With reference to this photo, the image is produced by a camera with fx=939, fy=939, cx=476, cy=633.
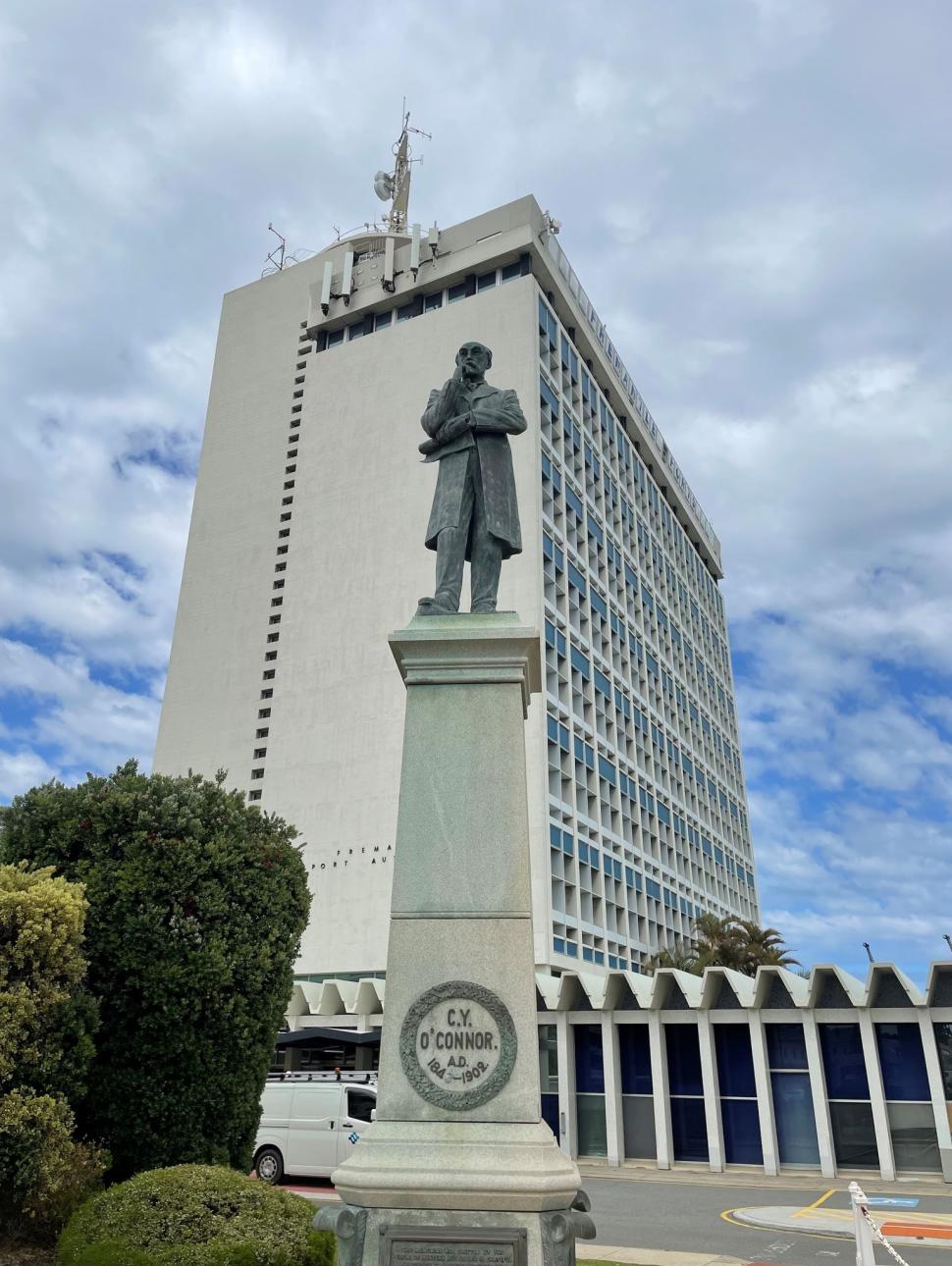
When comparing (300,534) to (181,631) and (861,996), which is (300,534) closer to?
(181,631)

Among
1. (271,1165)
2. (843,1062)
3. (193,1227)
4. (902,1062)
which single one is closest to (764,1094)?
(843,1062)

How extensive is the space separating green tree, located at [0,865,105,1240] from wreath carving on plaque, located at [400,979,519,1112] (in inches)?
277

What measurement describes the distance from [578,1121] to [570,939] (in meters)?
17.5

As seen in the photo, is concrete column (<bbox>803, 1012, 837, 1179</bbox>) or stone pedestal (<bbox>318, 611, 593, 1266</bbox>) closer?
stone pedestal (<bbox>318, 611, 593, 1266</bbox>)

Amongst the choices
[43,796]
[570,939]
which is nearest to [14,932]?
[43,796]

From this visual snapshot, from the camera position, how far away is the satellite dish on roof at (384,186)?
80.9m

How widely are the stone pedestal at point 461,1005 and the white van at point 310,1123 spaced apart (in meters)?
15.1

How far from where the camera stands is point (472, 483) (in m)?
10.5

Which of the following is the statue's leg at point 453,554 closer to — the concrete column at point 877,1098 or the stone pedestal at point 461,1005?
the stone pedestal at point 461,1005

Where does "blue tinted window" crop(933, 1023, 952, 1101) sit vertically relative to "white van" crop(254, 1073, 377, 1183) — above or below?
above

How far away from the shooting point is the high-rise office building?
52250 mm

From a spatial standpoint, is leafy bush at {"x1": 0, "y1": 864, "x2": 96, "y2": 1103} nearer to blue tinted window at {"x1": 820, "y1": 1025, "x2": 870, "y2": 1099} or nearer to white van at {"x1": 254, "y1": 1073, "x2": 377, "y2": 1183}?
white van at {"x1": 254, "y1": 1073, "x2": 377, "y2": 1183}

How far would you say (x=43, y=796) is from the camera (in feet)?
51.0

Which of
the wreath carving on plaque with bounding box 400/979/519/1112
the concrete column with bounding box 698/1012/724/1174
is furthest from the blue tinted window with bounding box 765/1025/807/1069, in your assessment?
the wreath carving on plaque with bounding box 400/979/519/1112
